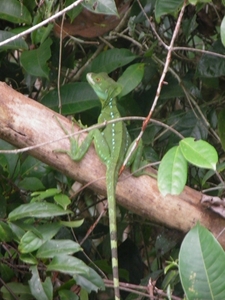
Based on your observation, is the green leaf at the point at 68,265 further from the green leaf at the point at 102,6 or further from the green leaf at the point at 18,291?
the green leaf at the point at 102,6

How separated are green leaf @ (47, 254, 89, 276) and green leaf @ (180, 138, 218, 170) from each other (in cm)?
63

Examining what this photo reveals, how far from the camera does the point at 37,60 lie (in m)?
2.67

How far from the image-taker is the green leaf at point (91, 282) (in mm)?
2283

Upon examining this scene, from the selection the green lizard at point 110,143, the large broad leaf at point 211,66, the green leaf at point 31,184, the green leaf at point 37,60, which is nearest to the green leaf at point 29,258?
the green lizard at point 110,143

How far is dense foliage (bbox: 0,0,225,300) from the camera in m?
1.79

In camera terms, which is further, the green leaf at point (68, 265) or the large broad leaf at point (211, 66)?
the large broad leaf at point (211, 66)

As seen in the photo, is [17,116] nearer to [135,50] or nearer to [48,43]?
[48,43]

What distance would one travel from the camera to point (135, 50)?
3.38 meters

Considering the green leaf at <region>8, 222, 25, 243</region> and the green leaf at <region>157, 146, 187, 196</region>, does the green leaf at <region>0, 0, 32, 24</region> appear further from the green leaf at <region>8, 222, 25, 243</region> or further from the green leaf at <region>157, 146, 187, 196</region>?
the green leaf at <region>157, 146, 187, 196</region>

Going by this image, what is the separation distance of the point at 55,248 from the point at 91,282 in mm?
223

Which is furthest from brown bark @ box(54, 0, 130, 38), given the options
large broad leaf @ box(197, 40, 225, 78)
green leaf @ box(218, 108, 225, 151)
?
green leaf @ box(218, 108, 225, 151)

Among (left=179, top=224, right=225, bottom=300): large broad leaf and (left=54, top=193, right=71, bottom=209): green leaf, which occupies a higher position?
(left=179, top=224, right=225, bottom=300): large broad leaf

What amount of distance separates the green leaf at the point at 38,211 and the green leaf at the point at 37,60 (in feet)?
2.34

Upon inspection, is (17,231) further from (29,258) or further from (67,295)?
(67,295)
